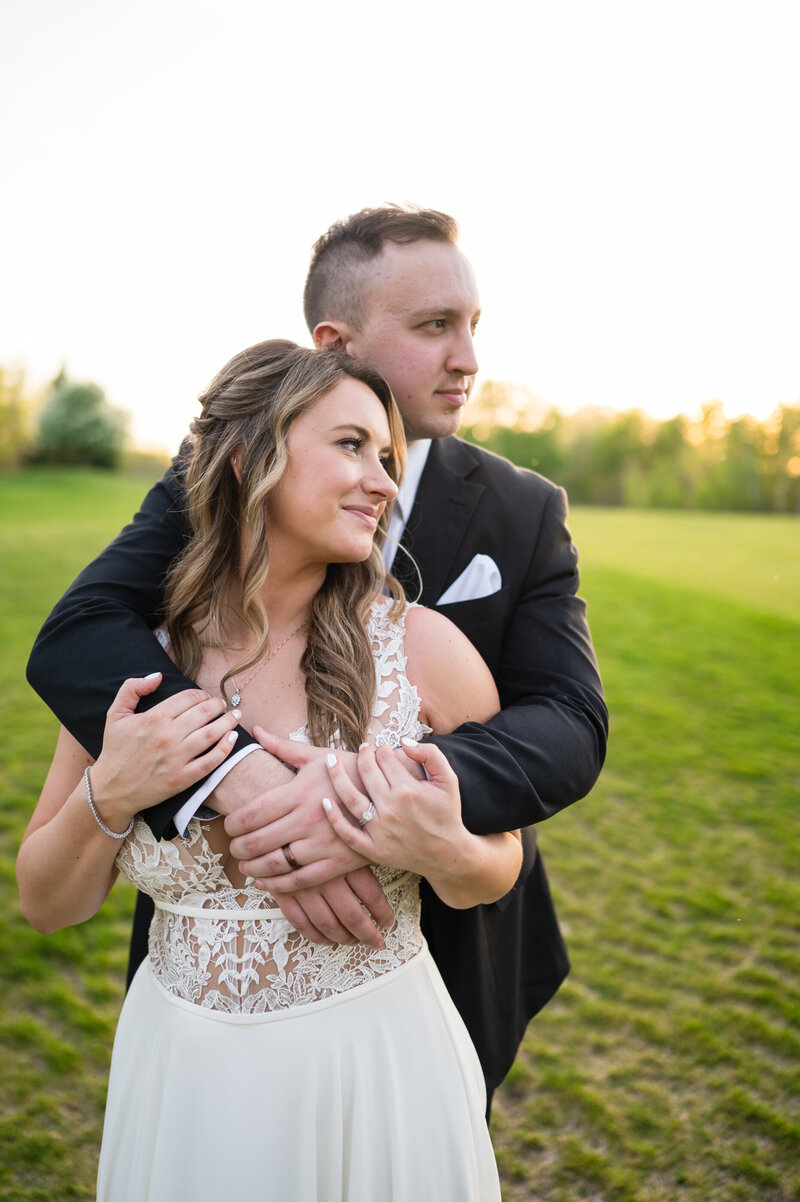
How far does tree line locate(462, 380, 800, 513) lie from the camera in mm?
17094

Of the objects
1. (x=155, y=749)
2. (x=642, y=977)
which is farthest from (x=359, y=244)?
(x=642, y=977)

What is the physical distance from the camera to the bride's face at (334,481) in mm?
2021

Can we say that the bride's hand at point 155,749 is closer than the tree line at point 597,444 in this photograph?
Yes

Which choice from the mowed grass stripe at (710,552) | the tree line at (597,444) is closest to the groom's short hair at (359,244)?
the tree line at (597,444)

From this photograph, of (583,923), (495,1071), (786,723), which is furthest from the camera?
(786,723)

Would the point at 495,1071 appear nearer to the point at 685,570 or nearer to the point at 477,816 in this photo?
the point at 477,816

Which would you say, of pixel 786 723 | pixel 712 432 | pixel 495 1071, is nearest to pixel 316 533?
pixel 495 1071

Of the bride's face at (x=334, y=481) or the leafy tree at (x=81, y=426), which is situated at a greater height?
the leafy tree at (x=81, y=426)

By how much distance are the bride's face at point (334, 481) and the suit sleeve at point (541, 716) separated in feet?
1.82

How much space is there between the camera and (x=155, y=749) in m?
1.75

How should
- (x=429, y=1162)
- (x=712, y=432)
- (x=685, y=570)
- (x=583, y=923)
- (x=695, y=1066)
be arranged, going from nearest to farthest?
(x=429, y=1162) → (x=695, y=1066) → (x=583, y=923) → (x=685, y=570) → (x=712, y=432)

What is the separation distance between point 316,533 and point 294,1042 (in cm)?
114

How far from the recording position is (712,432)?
20500 millimetres

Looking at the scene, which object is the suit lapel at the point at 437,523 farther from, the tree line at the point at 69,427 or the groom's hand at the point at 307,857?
the tree line at the point at 69,427
